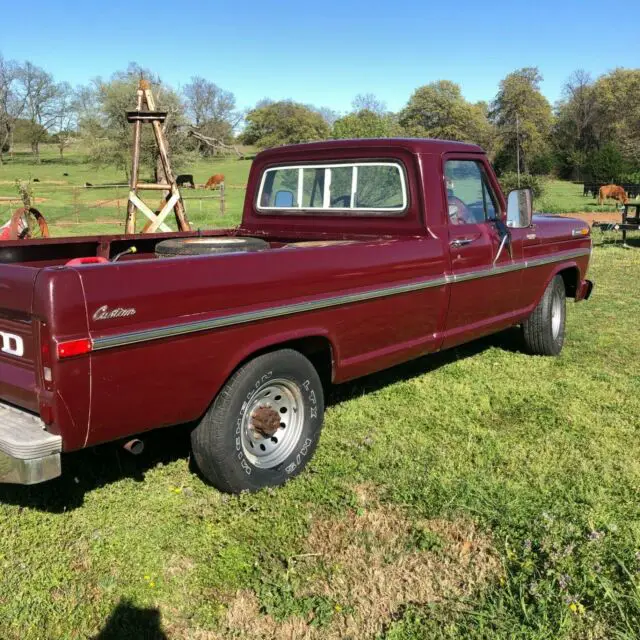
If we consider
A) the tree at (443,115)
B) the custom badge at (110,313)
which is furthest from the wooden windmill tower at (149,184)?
the tree at (443,115)

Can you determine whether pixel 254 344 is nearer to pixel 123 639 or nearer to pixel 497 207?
pixel 123 639

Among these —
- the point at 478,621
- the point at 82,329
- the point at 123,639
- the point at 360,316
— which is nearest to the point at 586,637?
the point at 478,621

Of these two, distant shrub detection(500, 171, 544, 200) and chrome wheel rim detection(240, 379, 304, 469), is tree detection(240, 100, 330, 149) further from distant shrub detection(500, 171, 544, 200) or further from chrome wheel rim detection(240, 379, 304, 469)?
chrome wheel rim detection(240, 379, 304, 469)

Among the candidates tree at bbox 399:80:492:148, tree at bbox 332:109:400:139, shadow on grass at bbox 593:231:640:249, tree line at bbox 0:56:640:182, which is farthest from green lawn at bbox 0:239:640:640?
tree at bbox 399:80:492:148

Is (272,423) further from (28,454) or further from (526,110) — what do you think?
(526,110)

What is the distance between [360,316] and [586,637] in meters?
1.96

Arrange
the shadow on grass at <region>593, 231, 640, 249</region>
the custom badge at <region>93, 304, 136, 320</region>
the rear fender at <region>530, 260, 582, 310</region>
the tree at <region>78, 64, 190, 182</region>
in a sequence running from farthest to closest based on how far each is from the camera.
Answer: the tree at <region>78, 64, 190, 182</region>
the shadow on grass at <region>593, 231, 640, 249</region>
the rear fender at <region>530, 260, 582, 310</region>
the custom badge at <region>93, 304, 136, 320</region>

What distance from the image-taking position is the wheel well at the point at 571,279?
6160 mm

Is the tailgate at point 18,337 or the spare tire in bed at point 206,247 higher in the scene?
the spare tire in bed at point 206,247

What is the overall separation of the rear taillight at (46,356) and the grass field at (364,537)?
874mm

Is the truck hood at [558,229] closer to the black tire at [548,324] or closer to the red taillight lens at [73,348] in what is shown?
the black tire at [548,324]

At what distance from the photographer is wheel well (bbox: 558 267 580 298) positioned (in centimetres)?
616

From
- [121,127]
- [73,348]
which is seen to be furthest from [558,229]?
[121,127]

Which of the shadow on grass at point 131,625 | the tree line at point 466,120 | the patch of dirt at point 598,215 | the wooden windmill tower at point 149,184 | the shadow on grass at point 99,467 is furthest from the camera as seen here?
the tree line at point 466,120
